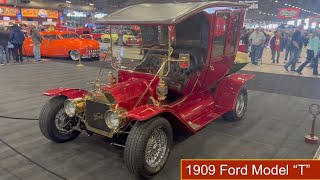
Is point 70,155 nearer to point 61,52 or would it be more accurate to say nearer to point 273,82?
point 273,82

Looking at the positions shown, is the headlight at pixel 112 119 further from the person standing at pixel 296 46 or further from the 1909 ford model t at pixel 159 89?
the person standing at pixel 296 46

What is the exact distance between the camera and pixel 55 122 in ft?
12.0

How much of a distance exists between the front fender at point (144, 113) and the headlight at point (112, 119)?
0.62 feet

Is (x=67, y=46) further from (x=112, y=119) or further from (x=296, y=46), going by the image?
(x=112, y=119)

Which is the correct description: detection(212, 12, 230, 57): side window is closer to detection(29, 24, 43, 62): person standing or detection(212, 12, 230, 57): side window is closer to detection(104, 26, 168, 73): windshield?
detection(104, 26, 168, 73): windshield

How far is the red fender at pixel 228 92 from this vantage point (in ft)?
14.6

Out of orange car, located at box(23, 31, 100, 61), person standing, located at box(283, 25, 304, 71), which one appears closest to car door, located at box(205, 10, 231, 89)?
person standing, located at box(283, 25, 304, 71)

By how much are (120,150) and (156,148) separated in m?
0.67

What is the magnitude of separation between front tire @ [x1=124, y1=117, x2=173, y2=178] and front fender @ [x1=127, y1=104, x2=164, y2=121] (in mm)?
86

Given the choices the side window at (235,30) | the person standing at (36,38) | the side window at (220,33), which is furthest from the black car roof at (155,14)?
the person standing at (36,38)

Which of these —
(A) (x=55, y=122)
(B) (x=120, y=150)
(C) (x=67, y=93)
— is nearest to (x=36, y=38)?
(C) (x=67, y=93)

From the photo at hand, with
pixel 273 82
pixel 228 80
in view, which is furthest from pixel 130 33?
pixel 273 82

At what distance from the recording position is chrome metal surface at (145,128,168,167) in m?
2.99

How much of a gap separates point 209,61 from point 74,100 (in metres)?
1.93
